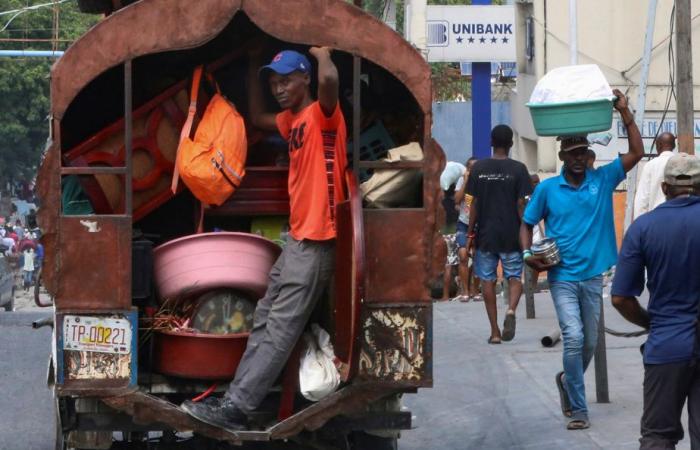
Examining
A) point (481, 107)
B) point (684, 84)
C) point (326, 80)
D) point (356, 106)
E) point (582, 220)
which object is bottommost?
point (582, 220)

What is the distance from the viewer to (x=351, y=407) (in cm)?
672

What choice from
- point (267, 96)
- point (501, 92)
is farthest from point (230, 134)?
point (501, 92)

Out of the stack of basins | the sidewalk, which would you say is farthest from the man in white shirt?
the stack of basins

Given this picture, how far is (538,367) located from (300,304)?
16.0 feet

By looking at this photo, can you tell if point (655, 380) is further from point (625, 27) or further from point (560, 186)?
point (625, 27)

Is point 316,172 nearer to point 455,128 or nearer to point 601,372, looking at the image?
point 601,372

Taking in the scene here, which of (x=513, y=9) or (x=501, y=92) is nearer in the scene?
(x=513, y=9)

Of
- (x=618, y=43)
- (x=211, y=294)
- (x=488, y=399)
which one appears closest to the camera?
(x=211, y=294)

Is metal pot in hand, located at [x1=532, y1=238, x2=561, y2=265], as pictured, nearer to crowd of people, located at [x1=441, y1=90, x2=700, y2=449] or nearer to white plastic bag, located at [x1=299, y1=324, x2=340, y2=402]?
crowd of people, located at [x1=441, y1=90, x2=700, y2=449]

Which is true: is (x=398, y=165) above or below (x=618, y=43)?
below

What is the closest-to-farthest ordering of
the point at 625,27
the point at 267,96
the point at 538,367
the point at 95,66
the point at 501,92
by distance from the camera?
1. the point at 95,66
2. the point at 267,96
3. the point at 538,367
4. the point at 625,27
5. the point at 501,92

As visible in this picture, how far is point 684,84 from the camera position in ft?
36.9

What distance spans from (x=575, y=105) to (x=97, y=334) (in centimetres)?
321

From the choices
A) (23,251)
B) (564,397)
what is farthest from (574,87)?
(23,251)
